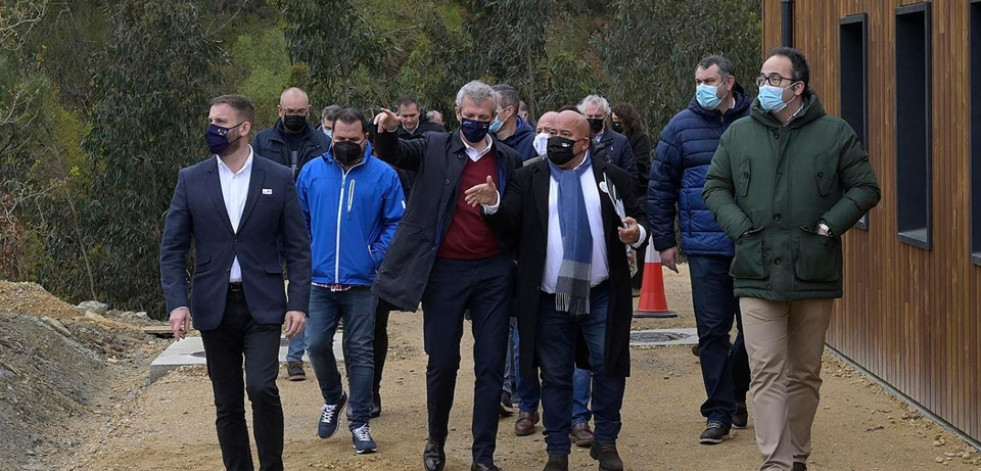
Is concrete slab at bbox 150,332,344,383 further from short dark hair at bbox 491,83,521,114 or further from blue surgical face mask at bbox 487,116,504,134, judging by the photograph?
blue surgical face mask at bbox 487,116,504,134

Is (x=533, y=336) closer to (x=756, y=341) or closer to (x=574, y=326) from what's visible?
(x=574, y=326)

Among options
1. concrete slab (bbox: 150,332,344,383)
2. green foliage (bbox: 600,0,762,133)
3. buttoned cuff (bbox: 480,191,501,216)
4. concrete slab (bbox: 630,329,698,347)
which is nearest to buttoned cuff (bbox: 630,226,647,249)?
buttoned cuff (bbox: 480,191,501,216)

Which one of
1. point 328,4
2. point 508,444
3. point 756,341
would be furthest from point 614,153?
point 328,4

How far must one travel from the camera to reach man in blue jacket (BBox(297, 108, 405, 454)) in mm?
8453

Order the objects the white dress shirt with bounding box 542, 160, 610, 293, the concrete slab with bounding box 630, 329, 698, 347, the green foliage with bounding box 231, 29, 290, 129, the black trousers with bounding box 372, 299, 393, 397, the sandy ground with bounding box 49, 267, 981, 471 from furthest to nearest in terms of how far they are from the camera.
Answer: the green foliage with bounding box 231, 29, 290, 129 < the concrete slab with bounding box 630, 329, 698, 347 < the black trousers with bounding box 372, 299, 393, 397 < the sandy ground with bounding box 49, 267, 981, 471 < the white dress shirt with bounding box 542, 160, 610, 293

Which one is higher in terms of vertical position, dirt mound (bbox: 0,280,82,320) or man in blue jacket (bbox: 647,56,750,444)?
man in blue jacket (bbox: 647,56,750,444)

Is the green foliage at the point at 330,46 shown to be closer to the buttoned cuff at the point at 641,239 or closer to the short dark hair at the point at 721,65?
the short dark hair at the point at 721,65

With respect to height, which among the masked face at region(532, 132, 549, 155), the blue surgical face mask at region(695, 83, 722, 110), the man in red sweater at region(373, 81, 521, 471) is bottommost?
the man in red sweater at region(373, 81, 521, 471)

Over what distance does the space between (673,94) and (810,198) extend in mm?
22180

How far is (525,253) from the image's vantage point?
751 cm

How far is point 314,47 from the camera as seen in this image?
23875 millimetres

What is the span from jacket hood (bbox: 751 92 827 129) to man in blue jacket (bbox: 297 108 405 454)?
2.38 m

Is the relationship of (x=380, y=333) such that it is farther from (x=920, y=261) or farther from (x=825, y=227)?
(x=825, y=227)

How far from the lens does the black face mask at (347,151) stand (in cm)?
847
